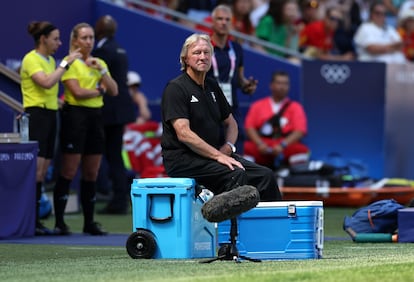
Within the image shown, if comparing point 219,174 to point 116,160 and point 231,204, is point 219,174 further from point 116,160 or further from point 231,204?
point 116,160

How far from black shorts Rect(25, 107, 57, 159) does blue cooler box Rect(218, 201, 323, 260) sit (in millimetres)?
3637

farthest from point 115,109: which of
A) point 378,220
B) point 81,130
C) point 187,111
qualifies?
point 187,111

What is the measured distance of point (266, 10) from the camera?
20391 mm

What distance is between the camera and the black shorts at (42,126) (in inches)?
481

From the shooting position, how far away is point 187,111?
9422mm

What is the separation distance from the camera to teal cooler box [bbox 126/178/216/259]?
9172 millimetres

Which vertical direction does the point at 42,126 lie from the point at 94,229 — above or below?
above

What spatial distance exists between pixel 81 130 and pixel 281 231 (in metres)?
3.71

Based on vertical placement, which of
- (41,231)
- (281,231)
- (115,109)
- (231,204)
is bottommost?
(41,231)

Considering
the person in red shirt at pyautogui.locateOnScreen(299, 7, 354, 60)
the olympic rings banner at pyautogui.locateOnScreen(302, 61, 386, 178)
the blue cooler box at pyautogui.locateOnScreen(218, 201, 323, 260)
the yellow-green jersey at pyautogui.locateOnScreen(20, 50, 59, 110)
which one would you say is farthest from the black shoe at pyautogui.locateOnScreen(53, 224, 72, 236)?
the person in red shirt at pyautogui.locateOnScreen(299, 7, 354, 60)

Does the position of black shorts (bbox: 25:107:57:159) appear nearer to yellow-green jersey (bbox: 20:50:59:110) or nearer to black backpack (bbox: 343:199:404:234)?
yellow-green jersey (bbox: 20:50:59:110)

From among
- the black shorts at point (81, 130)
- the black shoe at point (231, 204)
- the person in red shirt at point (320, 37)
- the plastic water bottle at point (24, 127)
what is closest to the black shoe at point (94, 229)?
the black shorts at point (81, 130)

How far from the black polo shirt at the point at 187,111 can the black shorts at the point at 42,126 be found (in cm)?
297

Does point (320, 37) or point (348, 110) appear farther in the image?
point (320, 37)
